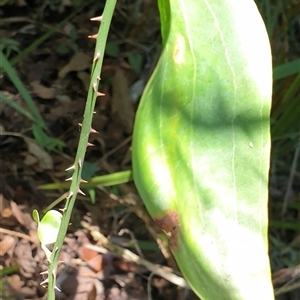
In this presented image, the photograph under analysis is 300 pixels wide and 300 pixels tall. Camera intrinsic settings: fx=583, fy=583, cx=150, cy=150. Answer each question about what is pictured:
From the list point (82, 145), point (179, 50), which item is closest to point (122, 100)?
point (179, 50)

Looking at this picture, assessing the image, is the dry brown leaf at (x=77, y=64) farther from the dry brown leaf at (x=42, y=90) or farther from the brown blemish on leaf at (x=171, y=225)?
the brown blemish on leaf at (x=171, y=225)

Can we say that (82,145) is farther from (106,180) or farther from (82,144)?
(106,180)

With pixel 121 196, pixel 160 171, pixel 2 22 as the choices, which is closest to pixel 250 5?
pixel 160 171

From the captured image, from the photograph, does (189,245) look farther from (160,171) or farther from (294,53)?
(294,53)

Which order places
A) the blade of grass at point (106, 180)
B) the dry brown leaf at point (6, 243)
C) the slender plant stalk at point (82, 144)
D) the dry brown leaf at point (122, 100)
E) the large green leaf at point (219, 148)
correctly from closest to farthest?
the slender plant stalk at point (82, 144), the large green leaf at point (219, 148), the blade of grass at point (106, 180), the dry brown leaf at point (6, 243), the dry brown leaf at point (122, 100)

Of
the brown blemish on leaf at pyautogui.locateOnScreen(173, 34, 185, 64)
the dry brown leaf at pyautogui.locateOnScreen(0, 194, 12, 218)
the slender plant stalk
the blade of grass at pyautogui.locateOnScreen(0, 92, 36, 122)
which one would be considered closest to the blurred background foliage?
the blade of grass at pyautogui.locateOnScreen(0, 92, 36, 122)

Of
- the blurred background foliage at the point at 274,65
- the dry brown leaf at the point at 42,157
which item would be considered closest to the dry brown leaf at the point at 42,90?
the blurred background foliage at the point at 274,65
